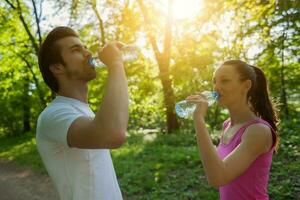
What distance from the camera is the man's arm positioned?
66.4 inches

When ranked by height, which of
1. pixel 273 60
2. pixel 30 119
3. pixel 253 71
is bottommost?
pixel 30 119

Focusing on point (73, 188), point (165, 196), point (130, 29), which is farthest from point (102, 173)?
point (130, 29)

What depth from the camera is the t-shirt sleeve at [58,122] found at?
1.84m

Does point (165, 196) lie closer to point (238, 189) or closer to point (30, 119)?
point (238, 189)

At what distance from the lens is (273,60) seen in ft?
51.5

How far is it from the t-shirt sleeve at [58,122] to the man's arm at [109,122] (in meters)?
0.04

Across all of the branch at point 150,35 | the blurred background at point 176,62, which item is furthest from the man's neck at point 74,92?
the branch at point 150,35

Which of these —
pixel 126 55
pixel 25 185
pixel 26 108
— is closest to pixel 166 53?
pixel 25 185

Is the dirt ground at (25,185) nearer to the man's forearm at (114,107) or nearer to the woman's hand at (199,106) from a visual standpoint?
the woman's hand at (199,106)

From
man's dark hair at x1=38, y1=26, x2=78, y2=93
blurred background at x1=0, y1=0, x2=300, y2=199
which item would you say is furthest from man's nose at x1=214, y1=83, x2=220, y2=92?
blurred background at x1=0, y1=0, x2=300, y2=199

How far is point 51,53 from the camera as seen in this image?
7.16 ft

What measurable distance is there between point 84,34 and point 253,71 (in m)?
18.2

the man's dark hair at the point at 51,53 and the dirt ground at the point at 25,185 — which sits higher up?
the man's dark hair at the point at 51,53

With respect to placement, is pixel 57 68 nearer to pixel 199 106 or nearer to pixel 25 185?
pixel 199 106
